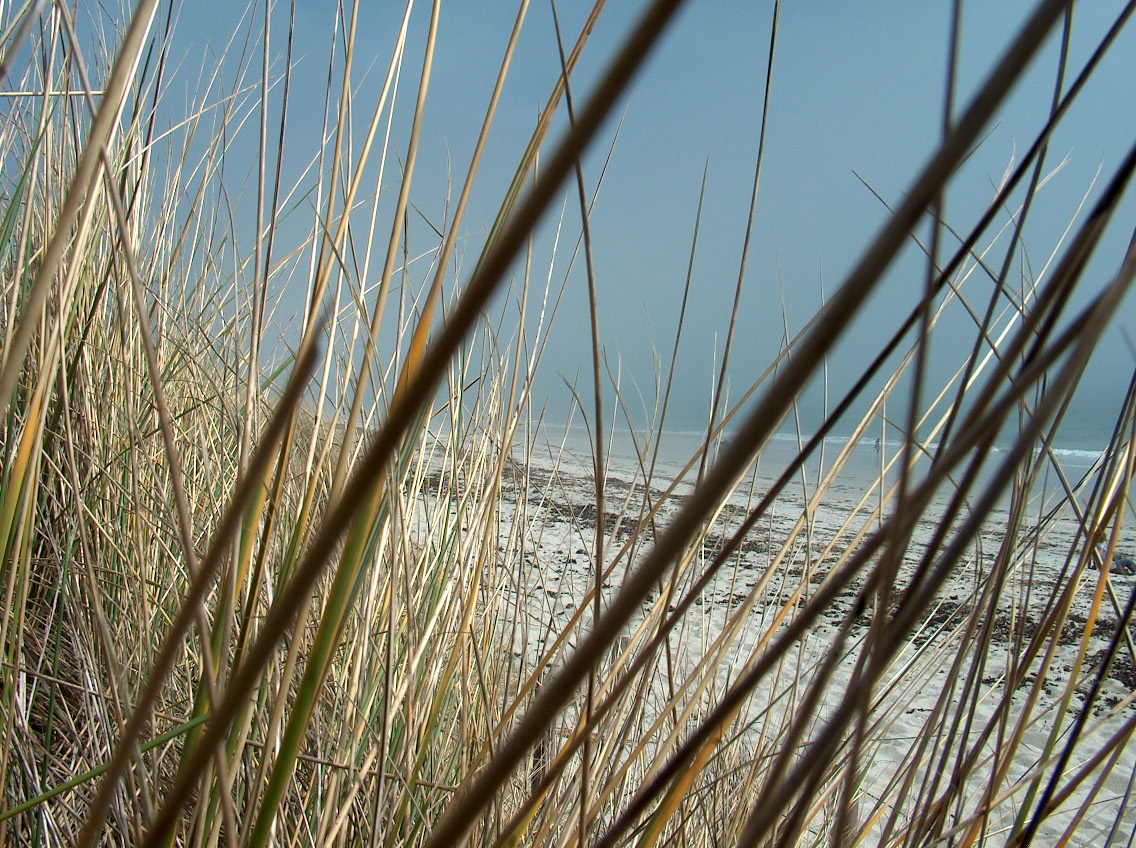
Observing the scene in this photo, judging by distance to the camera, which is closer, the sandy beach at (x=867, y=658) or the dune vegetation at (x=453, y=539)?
the dune vegetation at (x=453, y=539)

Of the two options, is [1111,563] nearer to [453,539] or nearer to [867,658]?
[867,658]

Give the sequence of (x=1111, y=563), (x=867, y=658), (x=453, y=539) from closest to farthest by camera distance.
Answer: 1. (x=867, y=658)
2. (x=1111, y=563)
3. (x=453, y=539)

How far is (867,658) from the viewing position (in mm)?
355

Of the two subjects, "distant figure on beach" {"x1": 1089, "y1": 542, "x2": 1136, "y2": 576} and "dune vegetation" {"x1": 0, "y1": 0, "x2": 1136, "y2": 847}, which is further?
"distant figure on beach" {"x1": 1089, "y1": 542, "x2": 1136, "y2": 576}

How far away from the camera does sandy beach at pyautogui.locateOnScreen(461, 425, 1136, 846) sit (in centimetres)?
43

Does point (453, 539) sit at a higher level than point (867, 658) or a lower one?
lower

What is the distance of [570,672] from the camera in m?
0.14

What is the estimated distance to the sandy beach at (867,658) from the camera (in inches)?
16.8

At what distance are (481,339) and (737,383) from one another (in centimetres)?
90

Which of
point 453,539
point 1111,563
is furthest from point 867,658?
point 453,539

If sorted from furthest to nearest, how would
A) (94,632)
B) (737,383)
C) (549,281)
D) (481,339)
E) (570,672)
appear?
(737,383) < (481,339) < (549,281) < (94,632) < (570,672)

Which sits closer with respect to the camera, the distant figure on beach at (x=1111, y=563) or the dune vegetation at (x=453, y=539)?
the dune vegetation at (x=453, y=539)

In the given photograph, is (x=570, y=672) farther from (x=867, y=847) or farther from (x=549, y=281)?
(x=867, y=847)

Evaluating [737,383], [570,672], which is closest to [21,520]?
[570,672]
